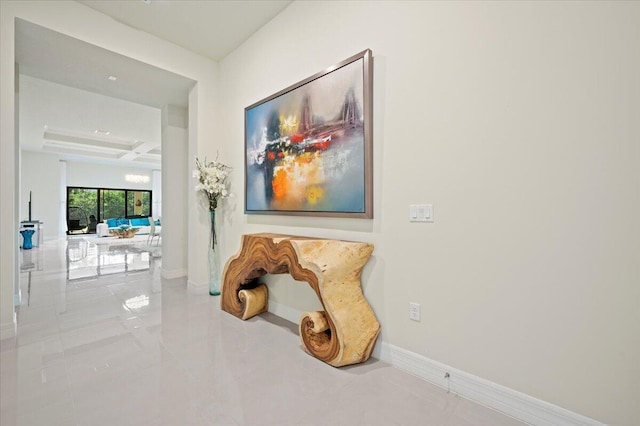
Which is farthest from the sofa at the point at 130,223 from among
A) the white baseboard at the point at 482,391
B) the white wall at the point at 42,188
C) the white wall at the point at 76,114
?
the white baseboard at the point at 482,391

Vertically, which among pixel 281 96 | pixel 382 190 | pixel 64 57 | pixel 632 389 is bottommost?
pixel 632 389

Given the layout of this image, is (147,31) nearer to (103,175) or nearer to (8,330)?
(8,330)

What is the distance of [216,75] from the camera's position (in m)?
4.18

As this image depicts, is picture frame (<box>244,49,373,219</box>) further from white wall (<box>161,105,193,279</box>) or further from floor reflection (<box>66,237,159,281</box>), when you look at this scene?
floor reflection (<box>66,237,159,281</box>)

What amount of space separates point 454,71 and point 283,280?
241 cm

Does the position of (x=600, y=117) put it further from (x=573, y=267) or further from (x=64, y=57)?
(x=64, y=57)

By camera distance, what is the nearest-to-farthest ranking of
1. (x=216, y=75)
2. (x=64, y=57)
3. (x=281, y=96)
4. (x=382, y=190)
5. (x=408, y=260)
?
(x=408, y=260)
(x=382, y=190)
(x=281, y=96)
(x=64, y=57)
(x=216, y=75)

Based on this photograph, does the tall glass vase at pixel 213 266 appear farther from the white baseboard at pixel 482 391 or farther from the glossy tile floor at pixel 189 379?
the white baseboard at pixel 482 391

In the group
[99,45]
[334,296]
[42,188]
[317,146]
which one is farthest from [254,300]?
[42,188]

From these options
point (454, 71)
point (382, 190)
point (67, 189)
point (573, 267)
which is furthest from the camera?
point (67, 189)

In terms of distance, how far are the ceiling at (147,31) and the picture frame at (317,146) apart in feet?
3.21

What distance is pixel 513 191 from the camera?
1.63 metres

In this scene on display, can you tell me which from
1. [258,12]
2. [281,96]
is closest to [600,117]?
[281,96]

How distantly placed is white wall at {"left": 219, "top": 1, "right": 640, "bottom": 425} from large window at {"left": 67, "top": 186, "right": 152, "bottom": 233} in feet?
48.8
